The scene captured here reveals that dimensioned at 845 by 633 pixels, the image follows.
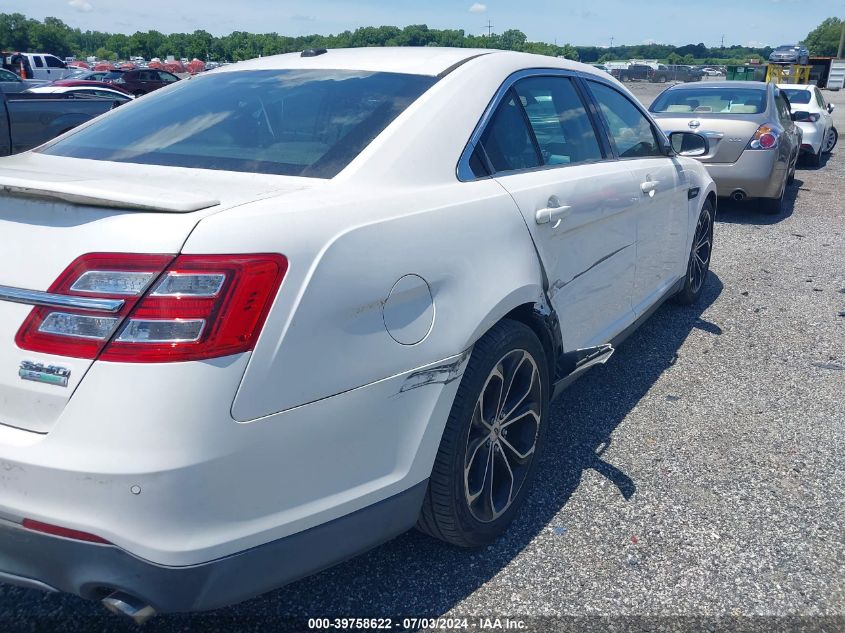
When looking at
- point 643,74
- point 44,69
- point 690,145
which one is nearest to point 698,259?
point 690,145

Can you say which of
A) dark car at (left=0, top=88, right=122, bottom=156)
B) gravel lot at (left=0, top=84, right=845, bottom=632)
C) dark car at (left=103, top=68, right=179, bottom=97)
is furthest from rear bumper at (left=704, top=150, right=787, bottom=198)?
dark car at (left=103, top=68, right=179, bottom=97)

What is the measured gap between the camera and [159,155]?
2.54 meters

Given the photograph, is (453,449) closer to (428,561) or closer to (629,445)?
(428,561)

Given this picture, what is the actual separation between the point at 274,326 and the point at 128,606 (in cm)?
76

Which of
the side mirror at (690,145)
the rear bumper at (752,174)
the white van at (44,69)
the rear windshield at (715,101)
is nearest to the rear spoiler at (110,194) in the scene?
the side mirror at (690,145)

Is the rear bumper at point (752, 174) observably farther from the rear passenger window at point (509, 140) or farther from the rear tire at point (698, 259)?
the rear passenger window at point (509, 140)

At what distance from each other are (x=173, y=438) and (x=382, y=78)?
5.44 feet

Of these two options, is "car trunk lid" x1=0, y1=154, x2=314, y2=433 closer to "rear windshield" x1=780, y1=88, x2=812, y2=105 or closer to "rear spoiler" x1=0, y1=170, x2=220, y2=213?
"rear spoiler" x1=0, y1=170, x2=220, y2=213

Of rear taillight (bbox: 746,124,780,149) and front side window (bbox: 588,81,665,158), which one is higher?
front side window (bbox: 588,81,665,158)

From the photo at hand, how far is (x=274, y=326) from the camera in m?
1.79

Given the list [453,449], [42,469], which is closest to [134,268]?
[42,469]

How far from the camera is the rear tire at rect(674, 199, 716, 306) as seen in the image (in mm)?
5219

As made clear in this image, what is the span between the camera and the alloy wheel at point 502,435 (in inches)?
101

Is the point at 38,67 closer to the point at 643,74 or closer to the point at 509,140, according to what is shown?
the point at 509,140
